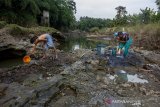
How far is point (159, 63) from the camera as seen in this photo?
16344 mm

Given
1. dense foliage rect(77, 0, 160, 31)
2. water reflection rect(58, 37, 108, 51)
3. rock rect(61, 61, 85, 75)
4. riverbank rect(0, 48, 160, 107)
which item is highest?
dense foliage rect(77, 0, 160, 31)

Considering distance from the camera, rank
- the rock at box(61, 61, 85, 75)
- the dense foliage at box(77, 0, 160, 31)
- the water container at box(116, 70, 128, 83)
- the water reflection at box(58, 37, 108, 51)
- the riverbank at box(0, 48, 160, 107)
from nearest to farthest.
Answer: the riverbank at box(0, 48, 160, 107) → the water container at box(116, 70, 128, 83) → the rock at box(61, 61, 85, 75) → the water reflection at box(58, 37, 108, 51) → the dense foliage at box(77, 0, 160, 31)

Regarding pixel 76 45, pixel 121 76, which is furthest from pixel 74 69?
pixel 76 45

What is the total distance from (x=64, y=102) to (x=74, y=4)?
8575cm

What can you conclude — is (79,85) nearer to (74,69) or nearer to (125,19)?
(74,69)

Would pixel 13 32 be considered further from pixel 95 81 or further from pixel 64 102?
pixel 64 102

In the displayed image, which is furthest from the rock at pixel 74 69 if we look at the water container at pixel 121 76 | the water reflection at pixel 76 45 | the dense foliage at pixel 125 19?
the dense foliage at pixel 125 19

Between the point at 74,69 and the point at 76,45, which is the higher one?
the point at 76,45

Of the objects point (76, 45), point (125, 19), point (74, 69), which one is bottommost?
point (74, 69)

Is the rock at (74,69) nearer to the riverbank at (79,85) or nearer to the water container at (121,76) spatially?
the riverbank at (79,85)

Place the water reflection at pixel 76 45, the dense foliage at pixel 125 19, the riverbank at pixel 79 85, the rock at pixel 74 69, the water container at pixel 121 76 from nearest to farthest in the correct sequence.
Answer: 1. the riverbank at pixel 79 85
2. the water container at pixel 121 76
3. the rock at pixel 74 69
4. the water reflection at pixel 76 45
5. the dense foliage at pixel 125 19

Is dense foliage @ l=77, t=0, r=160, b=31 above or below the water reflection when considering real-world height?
above

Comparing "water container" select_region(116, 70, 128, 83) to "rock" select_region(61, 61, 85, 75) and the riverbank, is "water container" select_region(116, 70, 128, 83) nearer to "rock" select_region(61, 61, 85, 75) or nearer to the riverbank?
the riverbank

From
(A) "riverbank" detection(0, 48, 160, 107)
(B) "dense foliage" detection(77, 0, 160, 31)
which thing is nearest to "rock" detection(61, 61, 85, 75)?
(A) "riverbank" detection(0, 48, 160, 107)
